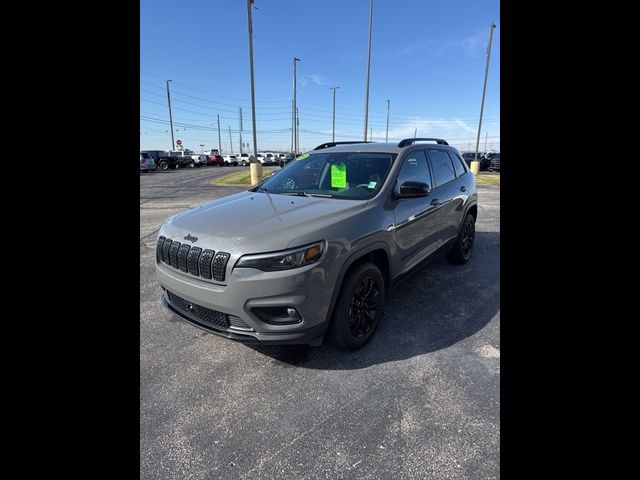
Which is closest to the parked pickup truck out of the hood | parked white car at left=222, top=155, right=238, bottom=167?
parked white car at left=222, top=155, right=238, bottom=167

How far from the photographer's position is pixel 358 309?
291 centimetres

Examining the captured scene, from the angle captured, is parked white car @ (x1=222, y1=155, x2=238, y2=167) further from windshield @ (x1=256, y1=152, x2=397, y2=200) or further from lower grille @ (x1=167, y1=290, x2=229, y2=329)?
lower grille @ (x1=167, y1=290, x2=229, y2=329)

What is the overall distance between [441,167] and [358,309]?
2.48 meters

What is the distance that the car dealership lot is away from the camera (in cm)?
192

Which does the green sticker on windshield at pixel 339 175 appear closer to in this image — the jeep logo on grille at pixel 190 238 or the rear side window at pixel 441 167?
the rear side window at pixel 441 167

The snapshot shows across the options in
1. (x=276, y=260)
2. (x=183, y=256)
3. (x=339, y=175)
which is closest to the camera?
(x=276, y=260)

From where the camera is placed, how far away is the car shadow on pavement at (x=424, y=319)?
9.54 feet

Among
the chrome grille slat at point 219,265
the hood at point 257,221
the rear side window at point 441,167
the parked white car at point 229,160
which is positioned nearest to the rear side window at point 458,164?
the rear side window at point 441,167

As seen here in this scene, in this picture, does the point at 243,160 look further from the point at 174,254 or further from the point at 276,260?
the point at 276,260

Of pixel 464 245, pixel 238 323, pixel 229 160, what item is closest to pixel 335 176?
pixel 238 323

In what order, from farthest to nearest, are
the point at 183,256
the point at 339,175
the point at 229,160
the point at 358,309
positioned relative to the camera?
the point at 229,160, the point at 339,175, the point at 358,309, the point at 183,256

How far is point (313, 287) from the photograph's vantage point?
7.86 ft
